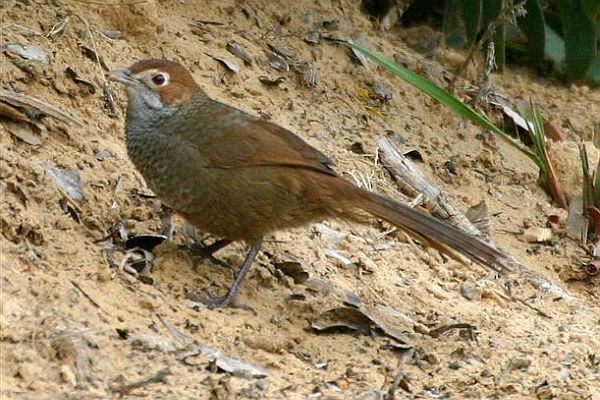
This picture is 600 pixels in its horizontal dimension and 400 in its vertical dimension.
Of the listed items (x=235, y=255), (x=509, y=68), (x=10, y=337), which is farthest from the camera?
(x=509, y=68)

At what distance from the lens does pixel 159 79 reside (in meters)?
5.78

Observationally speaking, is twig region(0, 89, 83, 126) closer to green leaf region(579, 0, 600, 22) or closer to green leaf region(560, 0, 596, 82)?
green leaf region(579, 0, 600, 22)

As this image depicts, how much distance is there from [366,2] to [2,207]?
13.0 ft

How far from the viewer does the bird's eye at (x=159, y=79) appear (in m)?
5.77

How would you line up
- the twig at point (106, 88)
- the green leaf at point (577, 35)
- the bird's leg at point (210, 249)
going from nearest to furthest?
1. the bird's leg at point (210, 249)
2. the twig at point (106, 88)
3. the green leaf at point (577, 35)

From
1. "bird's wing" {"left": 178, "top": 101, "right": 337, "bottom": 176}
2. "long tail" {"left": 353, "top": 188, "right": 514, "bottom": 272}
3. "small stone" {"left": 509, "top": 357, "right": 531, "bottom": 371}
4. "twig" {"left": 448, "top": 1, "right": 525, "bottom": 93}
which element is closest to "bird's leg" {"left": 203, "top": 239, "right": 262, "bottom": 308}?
"bird's wing" {"left": 178, "top": 101, "right": 337, "bottom": 176}

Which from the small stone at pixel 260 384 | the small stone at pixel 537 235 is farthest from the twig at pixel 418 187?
the small stone at pixel 260 384

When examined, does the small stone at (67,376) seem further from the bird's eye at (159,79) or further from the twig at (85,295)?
the bird's eye at (159,79)

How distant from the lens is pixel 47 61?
6.16 m

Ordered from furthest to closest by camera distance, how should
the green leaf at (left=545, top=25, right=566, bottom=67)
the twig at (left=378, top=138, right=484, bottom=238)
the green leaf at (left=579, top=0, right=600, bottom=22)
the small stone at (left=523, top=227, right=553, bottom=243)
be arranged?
the green leaf at (left=545, top=25, right=566, bottom=67) → the green leaf at (left=579, top=0, right=600, bottom=22) → the small stone at (left=523, top=227, right=553, bottom=243) → the twig at (left=378, top=138, right=484, bottom=238)

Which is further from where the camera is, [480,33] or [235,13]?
[480,33]

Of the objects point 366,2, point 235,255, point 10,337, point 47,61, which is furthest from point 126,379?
point 366,2

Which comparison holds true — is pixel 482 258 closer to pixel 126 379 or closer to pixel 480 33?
pixel 126 379

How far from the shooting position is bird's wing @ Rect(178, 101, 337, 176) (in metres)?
5.50
